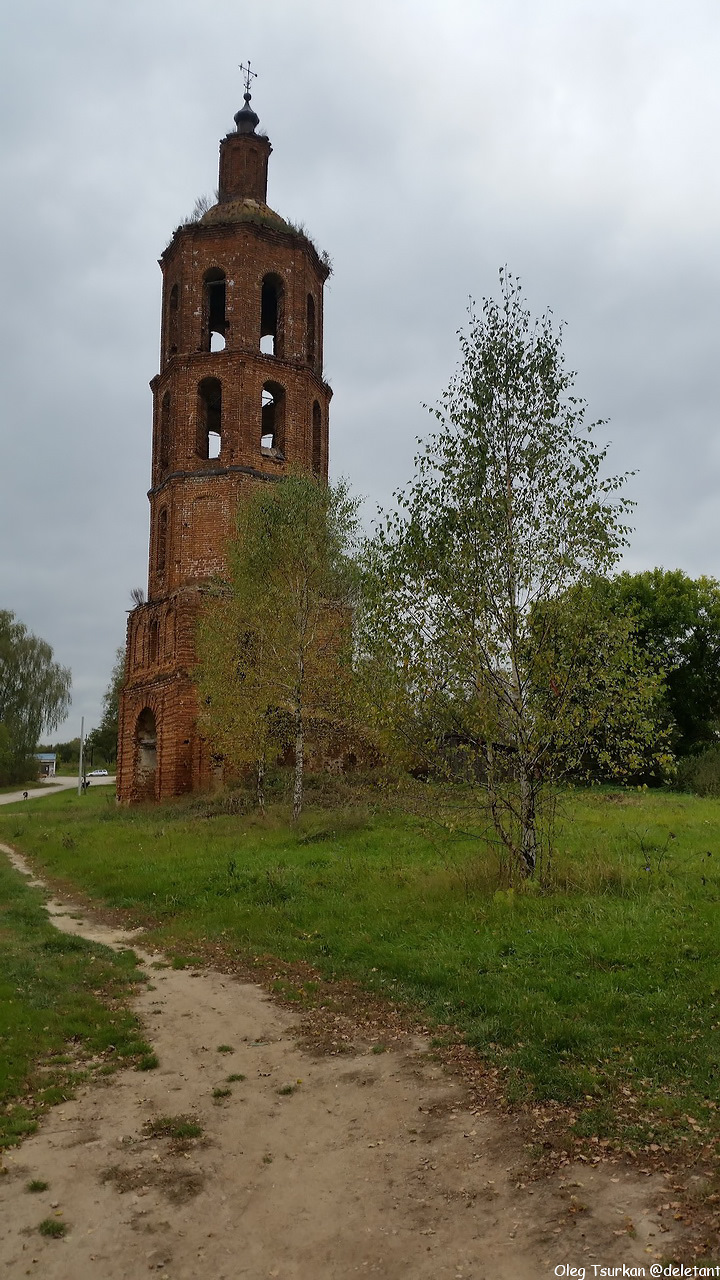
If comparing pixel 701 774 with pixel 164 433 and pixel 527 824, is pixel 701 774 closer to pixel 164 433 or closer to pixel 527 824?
pixel 527 824

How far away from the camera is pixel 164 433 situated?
106 feet

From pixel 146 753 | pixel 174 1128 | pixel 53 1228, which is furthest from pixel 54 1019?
pixel 146 753

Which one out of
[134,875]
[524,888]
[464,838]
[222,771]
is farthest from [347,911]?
[222,771]

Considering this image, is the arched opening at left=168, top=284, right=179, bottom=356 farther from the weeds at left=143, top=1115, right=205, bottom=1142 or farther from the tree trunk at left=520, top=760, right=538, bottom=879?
the weeds at left=143, top=1115, right=205, bottom=1142

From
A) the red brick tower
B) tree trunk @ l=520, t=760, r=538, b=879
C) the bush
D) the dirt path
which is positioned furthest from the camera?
the red brick tower

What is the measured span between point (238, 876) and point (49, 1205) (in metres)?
8.95

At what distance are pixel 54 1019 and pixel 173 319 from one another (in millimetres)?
29617

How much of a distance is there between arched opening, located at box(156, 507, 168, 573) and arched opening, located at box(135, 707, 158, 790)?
5.30 m

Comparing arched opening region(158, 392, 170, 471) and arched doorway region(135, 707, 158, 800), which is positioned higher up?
arched opening region(158, 392, 170, 471)

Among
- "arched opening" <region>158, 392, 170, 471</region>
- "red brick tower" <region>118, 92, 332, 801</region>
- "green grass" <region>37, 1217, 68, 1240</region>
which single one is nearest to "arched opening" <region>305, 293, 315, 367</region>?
"red brick tower" <region>118, 92, 332, 801</region>

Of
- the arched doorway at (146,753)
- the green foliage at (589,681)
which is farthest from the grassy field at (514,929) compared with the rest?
the arched doorway at (146,753)

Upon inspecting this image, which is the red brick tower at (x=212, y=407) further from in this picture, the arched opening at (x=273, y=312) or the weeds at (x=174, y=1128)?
the weeds at (x=174, y=1128)

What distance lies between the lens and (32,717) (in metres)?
57.7

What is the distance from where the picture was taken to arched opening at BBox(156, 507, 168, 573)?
30.5 meters
